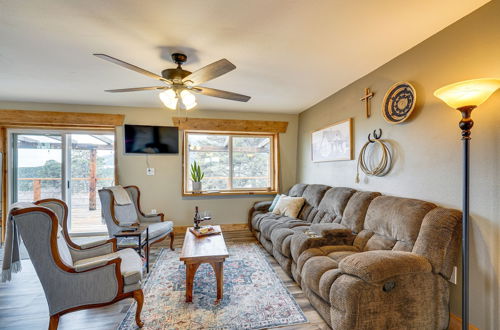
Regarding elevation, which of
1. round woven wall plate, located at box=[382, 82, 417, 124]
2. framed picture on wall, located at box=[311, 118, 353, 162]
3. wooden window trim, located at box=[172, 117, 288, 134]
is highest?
wooden window trim, located at box=[172, 117, 288, 134]

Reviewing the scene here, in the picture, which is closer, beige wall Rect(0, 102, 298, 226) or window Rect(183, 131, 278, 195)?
beige wall Rect(0, 102, 298, 226)

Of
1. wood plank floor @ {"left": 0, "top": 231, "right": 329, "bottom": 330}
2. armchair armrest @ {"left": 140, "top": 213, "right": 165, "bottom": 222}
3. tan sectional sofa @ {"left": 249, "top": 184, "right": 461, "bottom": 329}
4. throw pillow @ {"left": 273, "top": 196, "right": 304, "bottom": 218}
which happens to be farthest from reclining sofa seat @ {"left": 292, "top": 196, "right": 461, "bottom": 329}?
armchair armrest @ {"left": 140, "top": 213, "right": 165, "bottom": 222}

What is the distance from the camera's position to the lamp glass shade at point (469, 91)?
142 cm

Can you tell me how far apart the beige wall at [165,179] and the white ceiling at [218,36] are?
113cm

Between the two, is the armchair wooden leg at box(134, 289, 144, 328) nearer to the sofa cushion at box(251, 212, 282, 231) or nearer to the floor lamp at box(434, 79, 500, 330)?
the sofa cushion at box(251, 212, 282, 231)

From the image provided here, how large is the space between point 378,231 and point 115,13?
3.01 meters

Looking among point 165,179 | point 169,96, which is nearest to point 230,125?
point 165,179

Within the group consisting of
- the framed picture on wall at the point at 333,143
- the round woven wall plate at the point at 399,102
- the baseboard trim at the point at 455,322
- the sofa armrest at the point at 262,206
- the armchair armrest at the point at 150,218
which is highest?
the round woven wall plate at the point at 399,102

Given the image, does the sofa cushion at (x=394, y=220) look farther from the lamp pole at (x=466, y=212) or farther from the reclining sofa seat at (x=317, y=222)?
the lamp pole at (x=466, y=212)

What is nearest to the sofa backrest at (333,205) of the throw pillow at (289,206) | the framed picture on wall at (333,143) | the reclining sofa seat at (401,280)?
the throw pillow at (289,206)

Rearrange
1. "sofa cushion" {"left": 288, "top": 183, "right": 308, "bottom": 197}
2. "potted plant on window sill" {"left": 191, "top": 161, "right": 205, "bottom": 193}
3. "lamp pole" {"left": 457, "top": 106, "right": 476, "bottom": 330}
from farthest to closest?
"potted plant on window sill" {"left": 191, "top": 161, "right": 205, "bottom": 193}
"sofa cushion" {"left": 288, "top": 183, "right": 308, "bottom": 197}
"lamp pole" {"left": 457, "top": 106, "right": 476, "bottom": 330}

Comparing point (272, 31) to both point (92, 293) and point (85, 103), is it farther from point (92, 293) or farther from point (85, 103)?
point (85, 103)

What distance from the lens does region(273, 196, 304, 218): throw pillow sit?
12.2 ft

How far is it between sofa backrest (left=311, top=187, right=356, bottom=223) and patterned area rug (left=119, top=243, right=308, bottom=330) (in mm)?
1006
